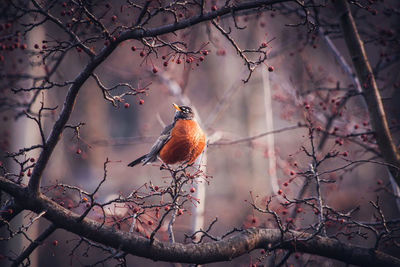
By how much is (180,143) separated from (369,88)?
1995 mm

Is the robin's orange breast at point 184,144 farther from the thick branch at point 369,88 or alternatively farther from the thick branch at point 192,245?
the thick branch at point 369,88

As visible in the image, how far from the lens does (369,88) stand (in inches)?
125

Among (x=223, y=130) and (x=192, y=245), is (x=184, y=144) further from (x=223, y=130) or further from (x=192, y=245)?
(x=223, y=130)

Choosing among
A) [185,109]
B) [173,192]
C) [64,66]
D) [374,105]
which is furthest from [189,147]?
[64,66]

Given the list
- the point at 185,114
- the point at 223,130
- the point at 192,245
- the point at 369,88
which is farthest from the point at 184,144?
the point at 223,130

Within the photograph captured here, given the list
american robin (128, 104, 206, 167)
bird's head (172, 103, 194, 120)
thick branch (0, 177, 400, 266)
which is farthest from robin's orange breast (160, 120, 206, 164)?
thick branch (0, 177, 400, 266)

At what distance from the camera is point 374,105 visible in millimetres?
3143

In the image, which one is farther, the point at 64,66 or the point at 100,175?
the point at 100,175

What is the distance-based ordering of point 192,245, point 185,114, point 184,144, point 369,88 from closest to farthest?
point 192,245, point 369,88, point 184,144, point 185,114

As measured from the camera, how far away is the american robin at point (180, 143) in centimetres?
365

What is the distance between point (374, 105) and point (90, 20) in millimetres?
2625

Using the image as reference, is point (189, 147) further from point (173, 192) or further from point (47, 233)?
point (47, 233)

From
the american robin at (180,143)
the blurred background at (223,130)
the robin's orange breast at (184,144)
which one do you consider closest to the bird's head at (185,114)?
the american robin at (180,143)

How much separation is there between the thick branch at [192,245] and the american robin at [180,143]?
1.32 meters
